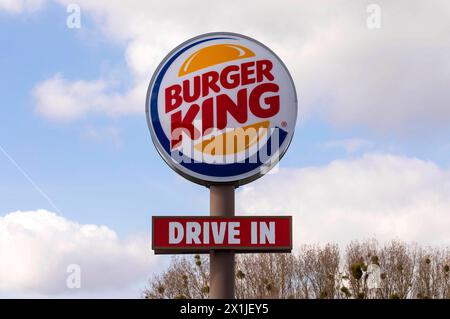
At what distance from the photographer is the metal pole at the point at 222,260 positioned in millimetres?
18484

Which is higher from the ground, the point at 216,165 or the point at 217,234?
the point at 216,165

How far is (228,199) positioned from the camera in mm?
18719

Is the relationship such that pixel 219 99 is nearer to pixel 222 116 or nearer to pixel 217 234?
pixel 222 116

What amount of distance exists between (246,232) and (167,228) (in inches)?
73.4

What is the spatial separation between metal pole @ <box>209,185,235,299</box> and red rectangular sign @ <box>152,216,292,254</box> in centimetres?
36

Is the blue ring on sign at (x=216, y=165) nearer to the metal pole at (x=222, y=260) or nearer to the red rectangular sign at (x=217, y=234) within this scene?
the metal pole at (x=222, y=260)

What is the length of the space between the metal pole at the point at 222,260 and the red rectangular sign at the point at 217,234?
1.18 feet

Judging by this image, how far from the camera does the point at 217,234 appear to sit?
18.2 metres

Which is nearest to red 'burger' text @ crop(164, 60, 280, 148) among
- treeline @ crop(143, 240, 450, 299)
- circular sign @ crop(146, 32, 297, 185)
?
circular sign @ crop(146, 32, 297, 185)

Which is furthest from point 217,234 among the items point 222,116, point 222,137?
point 222,116

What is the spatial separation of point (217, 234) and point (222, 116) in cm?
282

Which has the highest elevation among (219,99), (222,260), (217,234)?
(219,99)

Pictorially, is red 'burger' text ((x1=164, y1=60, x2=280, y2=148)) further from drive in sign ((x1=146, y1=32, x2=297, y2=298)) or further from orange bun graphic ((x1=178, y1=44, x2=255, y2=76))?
orange bun graphic ((x1=178, y1=44, x2=255, y2=76))

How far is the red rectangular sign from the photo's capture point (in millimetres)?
18109
